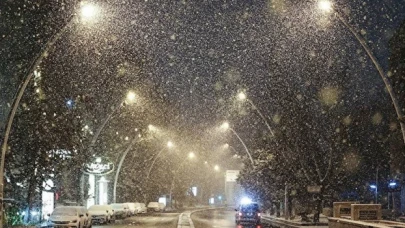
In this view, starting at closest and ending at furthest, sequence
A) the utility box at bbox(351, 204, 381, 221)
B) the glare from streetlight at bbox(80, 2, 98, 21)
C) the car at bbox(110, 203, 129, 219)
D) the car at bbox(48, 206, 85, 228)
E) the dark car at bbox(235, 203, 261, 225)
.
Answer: the glare from streetlight at bbox(80, 2, 98, 21) < the utility box at bbox(351, 204, 381, 221) < the car at bbox(48, 206, 85, 228) < the dark car at bbox(235, 203, 261, 225) < the car at bbox(110, 203, 129, 219)

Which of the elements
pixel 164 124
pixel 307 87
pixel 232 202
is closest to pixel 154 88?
pixel 164 124

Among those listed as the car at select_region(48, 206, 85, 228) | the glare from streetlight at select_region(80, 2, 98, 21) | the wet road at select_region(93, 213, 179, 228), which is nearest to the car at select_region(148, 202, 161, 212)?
the wet road at select_region(93, 213, 179, 228)

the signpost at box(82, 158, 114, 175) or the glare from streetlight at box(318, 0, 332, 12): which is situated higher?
the glare from streetlight at box(318, 0, 332, 12)

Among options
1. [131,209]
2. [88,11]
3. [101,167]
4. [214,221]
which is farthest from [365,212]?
[131,209]

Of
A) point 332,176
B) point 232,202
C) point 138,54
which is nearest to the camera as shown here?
point 332,176

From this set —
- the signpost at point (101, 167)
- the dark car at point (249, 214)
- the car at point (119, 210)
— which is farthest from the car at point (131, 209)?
the dark car at point (249, 214)

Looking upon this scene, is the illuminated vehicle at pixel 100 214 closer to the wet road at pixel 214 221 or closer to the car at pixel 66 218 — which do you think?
the wet road at pixel 214 221

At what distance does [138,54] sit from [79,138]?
66.1 feet

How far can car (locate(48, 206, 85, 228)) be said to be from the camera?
3603 cm

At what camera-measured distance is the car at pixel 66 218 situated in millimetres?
36031

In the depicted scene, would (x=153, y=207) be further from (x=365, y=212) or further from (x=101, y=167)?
(x=365, y=212)

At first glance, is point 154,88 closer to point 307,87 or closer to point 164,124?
point 164,124

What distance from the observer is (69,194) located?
4875cm

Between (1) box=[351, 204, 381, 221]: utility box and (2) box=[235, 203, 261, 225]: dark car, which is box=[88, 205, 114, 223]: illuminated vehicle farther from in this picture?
(1) box=[351, 204, 381, 221]: utility box
